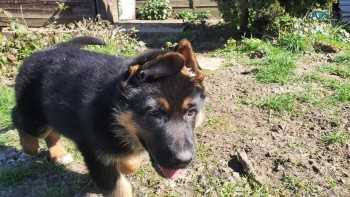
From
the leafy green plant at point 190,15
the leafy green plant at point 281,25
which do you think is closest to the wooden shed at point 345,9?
the leafy green plant at point 281,25

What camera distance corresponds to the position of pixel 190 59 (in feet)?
9.83

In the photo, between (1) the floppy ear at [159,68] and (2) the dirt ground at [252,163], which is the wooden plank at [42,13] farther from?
(1) the floppy ear at [159,68]

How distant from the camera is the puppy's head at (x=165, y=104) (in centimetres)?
277

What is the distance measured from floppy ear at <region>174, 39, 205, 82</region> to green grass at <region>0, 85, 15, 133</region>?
9.99 ft

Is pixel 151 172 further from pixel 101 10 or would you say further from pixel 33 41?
pixel 101 10

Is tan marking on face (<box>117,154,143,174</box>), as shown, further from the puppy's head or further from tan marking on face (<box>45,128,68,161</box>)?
tan marking on face (<box>45,128,68,161</box>)

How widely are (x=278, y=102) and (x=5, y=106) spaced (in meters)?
3.58

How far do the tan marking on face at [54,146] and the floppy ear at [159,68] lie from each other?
1.65 m

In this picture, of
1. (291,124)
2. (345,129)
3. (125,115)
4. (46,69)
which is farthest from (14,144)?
(345,129)

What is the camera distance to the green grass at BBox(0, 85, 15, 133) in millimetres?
5203

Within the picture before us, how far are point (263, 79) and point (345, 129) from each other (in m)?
1.62

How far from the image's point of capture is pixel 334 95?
4.98 metres

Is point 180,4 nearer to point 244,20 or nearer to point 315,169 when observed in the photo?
point 244,20

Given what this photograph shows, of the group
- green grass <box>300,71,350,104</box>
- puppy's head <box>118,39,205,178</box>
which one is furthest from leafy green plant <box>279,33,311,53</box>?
puppy's head <box>118,39,205,178</box>
